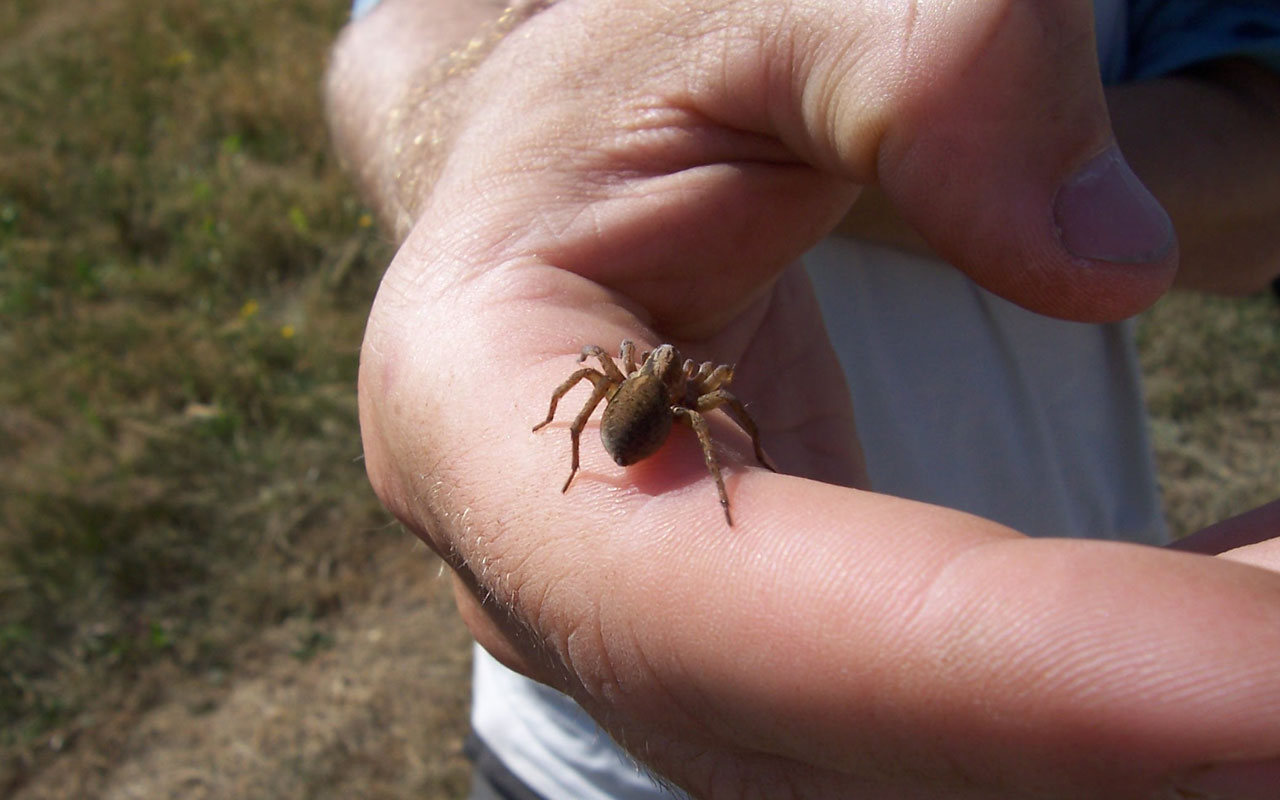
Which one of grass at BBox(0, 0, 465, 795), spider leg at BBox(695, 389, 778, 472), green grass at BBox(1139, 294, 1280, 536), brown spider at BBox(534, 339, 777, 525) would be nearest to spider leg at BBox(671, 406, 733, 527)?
brown spider at BBox(534, 339, 777, 525)

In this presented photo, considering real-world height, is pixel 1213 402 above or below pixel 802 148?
below

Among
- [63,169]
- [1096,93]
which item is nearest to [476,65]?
[1096,93]

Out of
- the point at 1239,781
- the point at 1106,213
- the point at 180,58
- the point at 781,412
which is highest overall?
the point at 1106,213

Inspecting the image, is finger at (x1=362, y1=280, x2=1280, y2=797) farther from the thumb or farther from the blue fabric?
the blue fabric

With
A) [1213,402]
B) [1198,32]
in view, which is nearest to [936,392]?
[1198,32]

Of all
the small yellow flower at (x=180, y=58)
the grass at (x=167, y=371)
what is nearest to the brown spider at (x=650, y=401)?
the grass at (x=167, y=371)

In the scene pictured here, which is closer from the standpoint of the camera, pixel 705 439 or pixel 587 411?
pixel 705 439

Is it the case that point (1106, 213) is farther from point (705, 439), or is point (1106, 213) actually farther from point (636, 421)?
point (636, 421)
